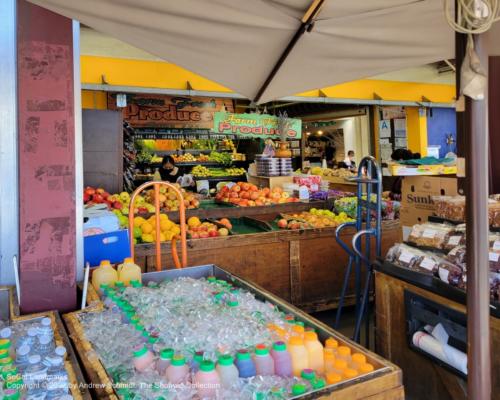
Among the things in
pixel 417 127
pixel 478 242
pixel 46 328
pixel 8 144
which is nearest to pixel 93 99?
pixel 8 144

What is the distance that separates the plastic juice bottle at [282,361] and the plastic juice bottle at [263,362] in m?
0.02

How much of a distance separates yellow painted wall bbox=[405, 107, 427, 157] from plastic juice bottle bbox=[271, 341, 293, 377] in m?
11.6

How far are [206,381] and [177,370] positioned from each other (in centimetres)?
11

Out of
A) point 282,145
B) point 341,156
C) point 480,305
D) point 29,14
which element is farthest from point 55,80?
point 341,156

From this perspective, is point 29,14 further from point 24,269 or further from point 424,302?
point 424,302

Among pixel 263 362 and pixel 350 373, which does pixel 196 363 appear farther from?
pixel 350 373

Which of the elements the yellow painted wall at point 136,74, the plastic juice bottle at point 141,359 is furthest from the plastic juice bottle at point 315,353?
the yellow painted wall at point 136,74

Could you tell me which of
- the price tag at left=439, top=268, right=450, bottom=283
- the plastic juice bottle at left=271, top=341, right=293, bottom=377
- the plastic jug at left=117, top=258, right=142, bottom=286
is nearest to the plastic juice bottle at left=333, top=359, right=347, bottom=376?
the plastic juice bottle at left=271, top=341, right=293, bottom=377

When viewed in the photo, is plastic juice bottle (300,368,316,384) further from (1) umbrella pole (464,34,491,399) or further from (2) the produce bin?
(1) umbrella pole (464,34,491,399)

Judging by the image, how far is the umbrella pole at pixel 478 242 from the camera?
1037mm

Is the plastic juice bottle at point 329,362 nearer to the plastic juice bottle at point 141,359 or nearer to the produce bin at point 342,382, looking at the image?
the produce bin at point 342,382

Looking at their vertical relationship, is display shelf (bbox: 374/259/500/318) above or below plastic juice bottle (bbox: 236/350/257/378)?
above

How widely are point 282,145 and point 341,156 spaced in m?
10.2

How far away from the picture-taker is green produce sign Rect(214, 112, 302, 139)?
20.4 feet
